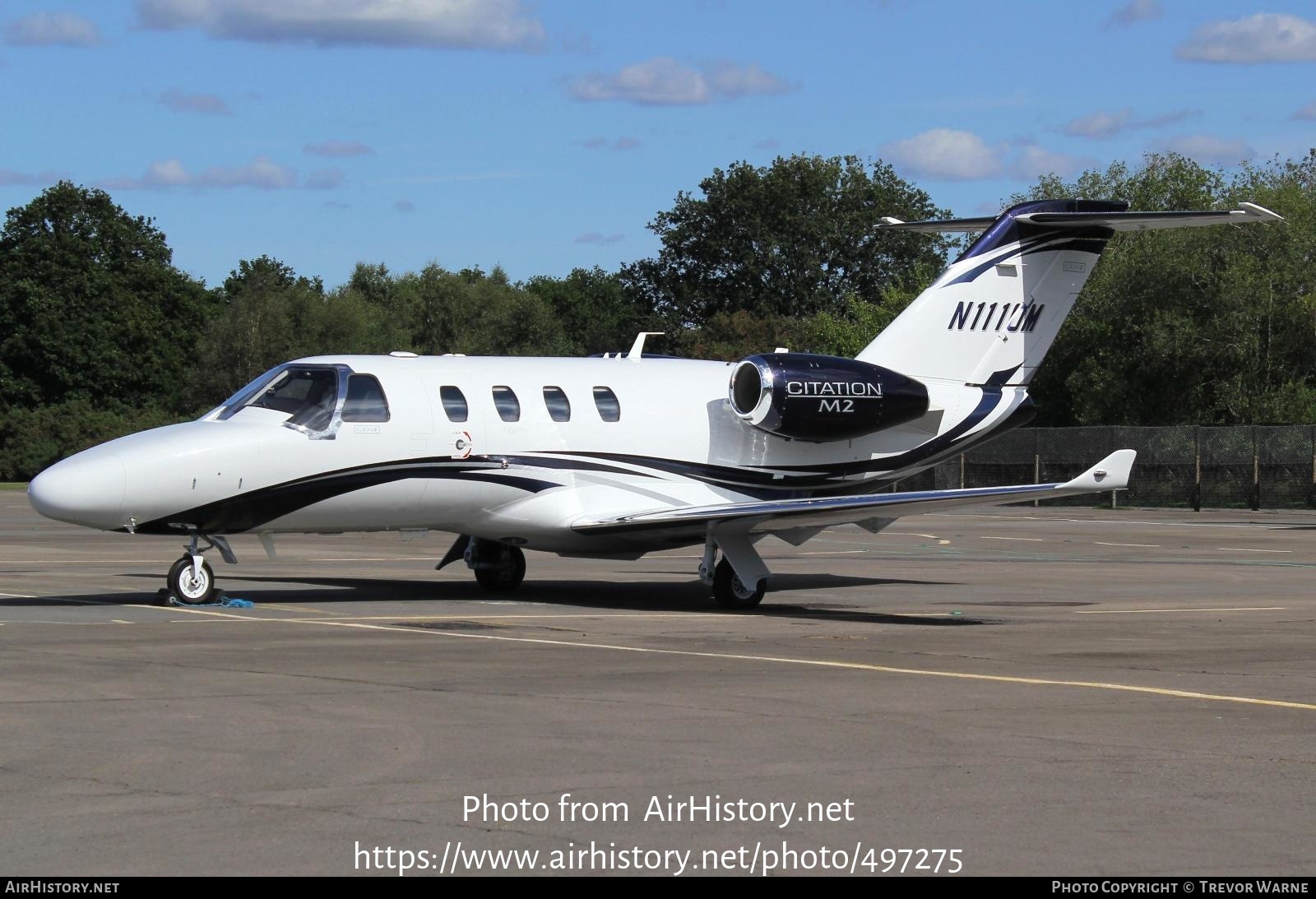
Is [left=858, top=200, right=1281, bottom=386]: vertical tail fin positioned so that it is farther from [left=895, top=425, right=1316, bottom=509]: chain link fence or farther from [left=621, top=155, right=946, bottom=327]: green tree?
[left=621, top=155, right=946, bottom=327]: green tree

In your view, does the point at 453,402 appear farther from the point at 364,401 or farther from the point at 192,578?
the point at 192,578

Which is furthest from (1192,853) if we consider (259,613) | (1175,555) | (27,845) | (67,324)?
(67,324)

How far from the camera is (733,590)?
2020 centimetres

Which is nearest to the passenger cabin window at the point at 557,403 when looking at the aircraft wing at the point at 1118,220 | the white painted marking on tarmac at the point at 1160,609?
the aircraft wing at the point at 1118,220

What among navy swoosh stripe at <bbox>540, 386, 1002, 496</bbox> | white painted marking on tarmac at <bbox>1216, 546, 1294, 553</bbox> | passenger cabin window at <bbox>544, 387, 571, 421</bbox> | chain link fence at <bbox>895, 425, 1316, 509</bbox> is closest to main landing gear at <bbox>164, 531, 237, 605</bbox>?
passenger cabin window at <bbox>544, 387, 571, 421</bbox>

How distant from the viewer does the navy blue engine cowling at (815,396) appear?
21250 mm

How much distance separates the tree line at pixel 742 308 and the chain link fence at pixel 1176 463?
6571mm

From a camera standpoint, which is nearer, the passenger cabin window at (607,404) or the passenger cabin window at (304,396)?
the passenger cabin window at (304,396)

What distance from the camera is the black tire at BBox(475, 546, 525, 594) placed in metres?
21.9

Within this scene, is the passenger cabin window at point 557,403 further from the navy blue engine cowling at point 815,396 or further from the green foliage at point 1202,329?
the green foliage at point 1202,329

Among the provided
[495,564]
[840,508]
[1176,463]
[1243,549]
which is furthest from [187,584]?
[1176,463]

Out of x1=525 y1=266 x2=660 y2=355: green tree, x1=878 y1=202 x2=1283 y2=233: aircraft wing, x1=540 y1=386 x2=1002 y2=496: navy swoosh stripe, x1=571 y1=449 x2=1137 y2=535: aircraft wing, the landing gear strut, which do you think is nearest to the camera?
x1=571 y1=449 x2=1137 y2=535: aircraft wing

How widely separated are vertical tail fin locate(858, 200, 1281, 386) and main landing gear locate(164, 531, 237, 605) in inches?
379
